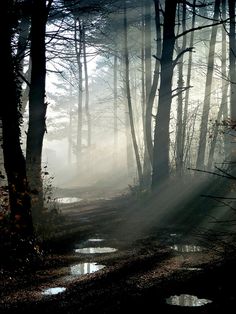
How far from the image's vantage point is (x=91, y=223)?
11789 millimetres

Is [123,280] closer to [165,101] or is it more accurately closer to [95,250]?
[95,250]

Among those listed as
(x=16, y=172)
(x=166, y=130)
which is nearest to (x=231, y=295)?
(x=16, y=172)

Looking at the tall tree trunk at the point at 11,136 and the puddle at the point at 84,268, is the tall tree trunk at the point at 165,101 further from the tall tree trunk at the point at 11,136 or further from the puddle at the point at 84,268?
the puddle at the point at 84,268

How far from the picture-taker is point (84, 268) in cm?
691

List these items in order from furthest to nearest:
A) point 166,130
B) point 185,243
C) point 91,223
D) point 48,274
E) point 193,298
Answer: point 166,130 → point 91,223 → point 185,243 → point 48,274 → point 193,298

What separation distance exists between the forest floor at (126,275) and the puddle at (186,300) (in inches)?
0.5

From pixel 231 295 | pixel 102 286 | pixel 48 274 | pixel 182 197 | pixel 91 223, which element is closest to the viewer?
pixel 231 295

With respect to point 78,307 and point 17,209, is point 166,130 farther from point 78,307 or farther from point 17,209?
point 78,307

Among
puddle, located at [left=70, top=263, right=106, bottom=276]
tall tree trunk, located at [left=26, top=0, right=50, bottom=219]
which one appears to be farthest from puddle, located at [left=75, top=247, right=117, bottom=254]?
tall tree trunk, located at [left=26, top=0, right=50, bottom=219]

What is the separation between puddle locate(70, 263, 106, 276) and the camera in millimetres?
6616

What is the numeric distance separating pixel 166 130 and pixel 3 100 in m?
7.56

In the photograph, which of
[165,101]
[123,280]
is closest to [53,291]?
[123,280]

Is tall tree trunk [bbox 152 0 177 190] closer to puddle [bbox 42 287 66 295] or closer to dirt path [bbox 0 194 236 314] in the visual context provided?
dirt path [bbox 0 194 236 314]

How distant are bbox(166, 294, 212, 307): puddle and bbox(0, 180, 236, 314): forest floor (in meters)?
0.01
